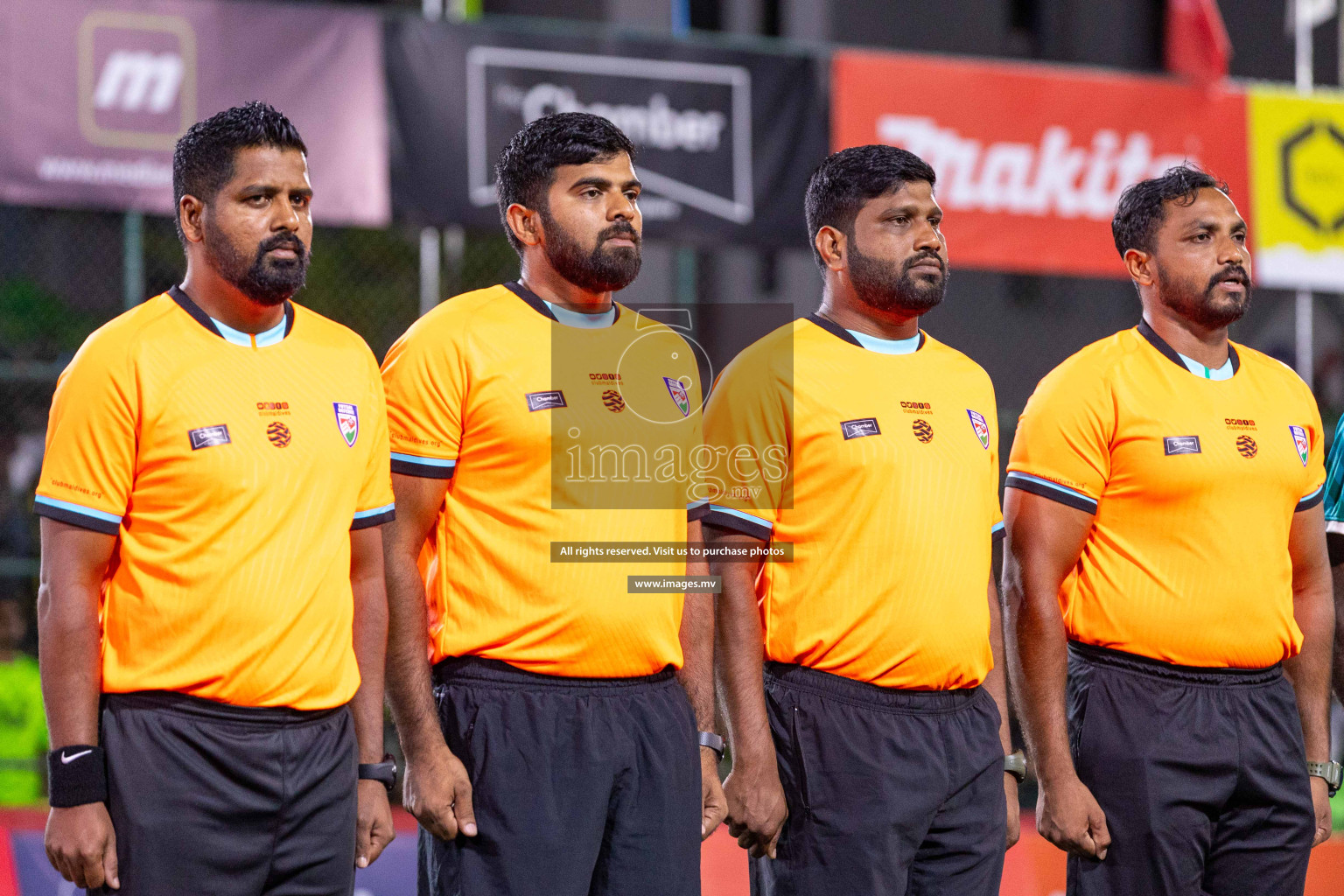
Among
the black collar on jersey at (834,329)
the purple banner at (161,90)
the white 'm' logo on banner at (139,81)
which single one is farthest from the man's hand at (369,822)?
the white 'm' logo on banner at (139,81)

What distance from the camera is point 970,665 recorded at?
3672 mm

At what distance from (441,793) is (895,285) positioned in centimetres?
161

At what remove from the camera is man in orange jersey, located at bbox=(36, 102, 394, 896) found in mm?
3068

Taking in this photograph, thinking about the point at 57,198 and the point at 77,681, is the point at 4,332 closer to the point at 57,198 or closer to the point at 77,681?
the point at 57,198

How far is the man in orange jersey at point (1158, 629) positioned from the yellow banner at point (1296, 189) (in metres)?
5.77

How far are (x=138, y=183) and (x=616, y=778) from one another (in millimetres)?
5391

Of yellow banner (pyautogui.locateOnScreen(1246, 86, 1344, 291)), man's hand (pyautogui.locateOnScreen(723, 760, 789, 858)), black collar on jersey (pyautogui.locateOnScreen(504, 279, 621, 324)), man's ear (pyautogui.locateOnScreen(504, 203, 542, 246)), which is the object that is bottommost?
man's hand (pyautogui.locateOnScreen(723, 760, 789, 858))

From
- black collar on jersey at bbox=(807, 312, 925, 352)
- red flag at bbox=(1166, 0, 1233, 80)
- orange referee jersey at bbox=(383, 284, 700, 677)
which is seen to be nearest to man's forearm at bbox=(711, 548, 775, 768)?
orange referee jersey at bbox=(383, 284, 700, 677)

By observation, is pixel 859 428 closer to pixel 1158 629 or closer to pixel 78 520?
pixel 1158 629

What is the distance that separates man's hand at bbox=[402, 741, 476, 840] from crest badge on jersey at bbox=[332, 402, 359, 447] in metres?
0.68

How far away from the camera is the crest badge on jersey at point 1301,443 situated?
4090mm

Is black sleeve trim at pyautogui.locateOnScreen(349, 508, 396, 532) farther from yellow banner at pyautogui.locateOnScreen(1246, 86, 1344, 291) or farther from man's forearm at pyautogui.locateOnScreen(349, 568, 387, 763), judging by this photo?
yellow banner at pyautogui.locateOnScreen(1246, 86, 1344, 291)

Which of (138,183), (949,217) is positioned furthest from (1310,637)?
(138,183)

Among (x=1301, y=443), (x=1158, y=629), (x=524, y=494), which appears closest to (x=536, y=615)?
(x=524, y=494)
